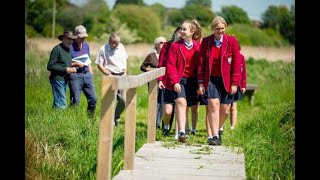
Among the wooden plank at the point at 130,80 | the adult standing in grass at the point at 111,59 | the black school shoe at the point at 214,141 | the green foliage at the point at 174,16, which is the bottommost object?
the black school shoe at the point at 214,141

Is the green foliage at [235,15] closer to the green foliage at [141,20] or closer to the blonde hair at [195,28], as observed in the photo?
the green foliage at [141,20]

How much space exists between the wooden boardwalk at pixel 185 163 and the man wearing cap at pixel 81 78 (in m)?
2.69

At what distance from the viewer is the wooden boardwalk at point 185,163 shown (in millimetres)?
5914

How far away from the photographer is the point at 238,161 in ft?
21.7

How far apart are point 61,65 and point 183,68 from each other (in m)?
2.62

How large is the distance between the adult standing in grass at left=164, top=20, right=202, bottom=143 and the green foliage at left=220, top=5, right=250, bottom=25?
47513 mm

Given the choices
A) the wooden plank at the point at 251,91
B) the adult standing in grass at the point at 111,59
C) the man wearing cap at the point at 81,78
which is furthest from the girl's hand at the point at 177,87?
the wooden plank at the point at 251,91

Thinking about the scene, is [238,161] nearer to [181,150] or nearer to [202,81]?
[181,150]

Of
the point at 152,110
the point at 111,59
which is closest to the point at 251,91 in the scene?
the point at 111,59

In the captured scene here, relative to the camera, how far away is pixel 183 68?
7.99 meters

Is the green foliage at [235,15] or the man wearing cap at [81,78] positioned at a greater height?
the green foliage at [235,15]

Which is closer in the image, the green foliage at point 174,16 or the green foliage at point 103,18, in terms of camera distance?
the green foliage at point 103,18
